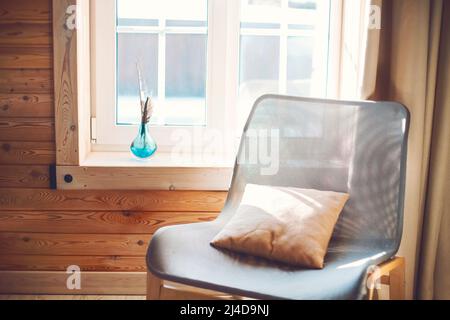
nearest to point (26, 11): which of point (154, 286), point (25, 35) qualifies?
point (25, 35)

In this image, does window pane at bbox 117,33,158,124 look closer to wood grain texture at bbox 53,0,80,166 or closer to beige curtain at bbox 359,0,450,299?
wood grain texture at bbox 53,0,80,166

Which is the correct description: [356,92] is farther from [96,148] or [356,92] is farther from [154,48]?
[96,148]

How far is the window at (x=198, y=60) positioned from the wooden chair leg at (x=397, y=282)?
98 centimetres

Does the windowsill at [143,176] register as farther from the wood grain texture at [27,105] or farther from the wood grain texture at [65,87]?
the wood grain texture at [27,105]

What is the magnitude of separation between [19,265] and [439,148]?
5.51ft

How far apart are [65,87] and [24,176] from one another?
0.39 metres

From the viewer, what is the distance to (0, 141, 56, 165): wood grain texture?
242cm

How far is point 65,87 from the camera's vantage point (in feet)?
7.73

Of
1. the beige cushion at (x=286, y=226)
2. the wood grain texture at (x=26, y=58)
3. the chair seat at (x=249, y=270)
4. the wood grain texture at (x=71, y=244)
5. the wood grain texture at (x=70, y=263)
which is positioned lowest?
the wood grain texture at (x=70, y=263)

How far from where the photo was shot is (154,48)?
259 centimetres

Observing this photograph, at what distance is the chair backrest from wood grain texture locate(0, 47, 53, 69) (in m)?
0.83

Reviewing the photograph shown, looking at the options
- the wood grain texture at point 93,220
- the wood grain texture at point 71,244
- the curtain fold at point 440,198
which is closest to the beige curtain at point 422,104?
the curtain fold at point 440,198

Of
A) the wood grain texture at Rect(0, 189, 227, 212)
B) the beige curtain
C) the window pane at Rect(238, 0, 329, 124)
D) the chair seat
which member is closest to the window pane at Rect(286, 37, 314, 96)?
the window pane at Rect(238, 0, 329, 124)

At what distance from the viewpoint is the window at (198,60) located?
2.56 metres
